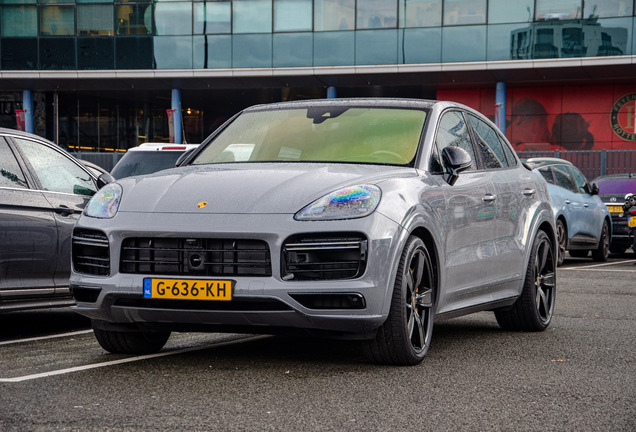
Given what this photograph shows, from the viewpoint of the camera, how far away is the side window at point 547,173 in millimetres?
15659

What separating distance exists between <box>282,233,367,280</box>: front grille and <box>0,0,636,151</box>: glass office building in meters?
31.0

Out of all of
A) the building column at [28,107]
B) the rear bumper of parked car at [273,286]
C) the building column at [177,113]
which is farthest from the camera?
the building column at [28,107]

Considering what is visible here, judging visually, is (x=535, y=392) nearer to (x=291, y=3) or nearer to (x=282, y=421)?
(x=282, y=421)

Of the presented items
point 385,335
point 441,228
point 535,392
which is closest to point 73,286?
point 385,335

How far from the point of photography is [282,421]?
4.46m

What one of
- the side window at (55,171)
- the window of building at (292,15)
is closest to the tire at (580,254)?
the side window at (55,171)

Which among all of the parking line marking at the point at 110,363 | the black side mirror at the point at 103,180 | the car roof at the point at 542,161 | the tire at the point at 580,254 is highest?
the black side mirror at the point at 103,180

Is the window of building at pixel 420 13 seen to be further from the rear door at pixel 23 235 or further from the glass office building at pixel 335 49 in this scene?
the rear door at pixel 23 235

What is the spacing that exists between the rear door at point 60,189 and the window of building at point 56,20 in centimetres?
3280

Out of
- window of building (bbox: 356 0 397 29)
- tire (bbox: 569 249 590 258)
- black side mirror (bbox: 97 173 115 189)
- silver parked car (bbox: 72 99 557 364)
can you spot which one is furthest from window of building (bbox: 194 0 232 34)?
silver parked car (bbox: 72 99 557 364)

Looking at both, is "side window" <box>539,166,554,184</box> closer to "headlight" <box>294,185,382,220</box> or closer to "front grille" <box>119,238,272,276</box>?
"headlight" <box>294,185,382,220</box>

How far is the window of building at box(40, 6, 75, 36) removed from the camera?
130ft

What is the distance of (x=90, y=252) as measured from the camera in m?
5.86

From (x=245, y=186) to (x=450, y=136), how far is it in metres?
1.90
